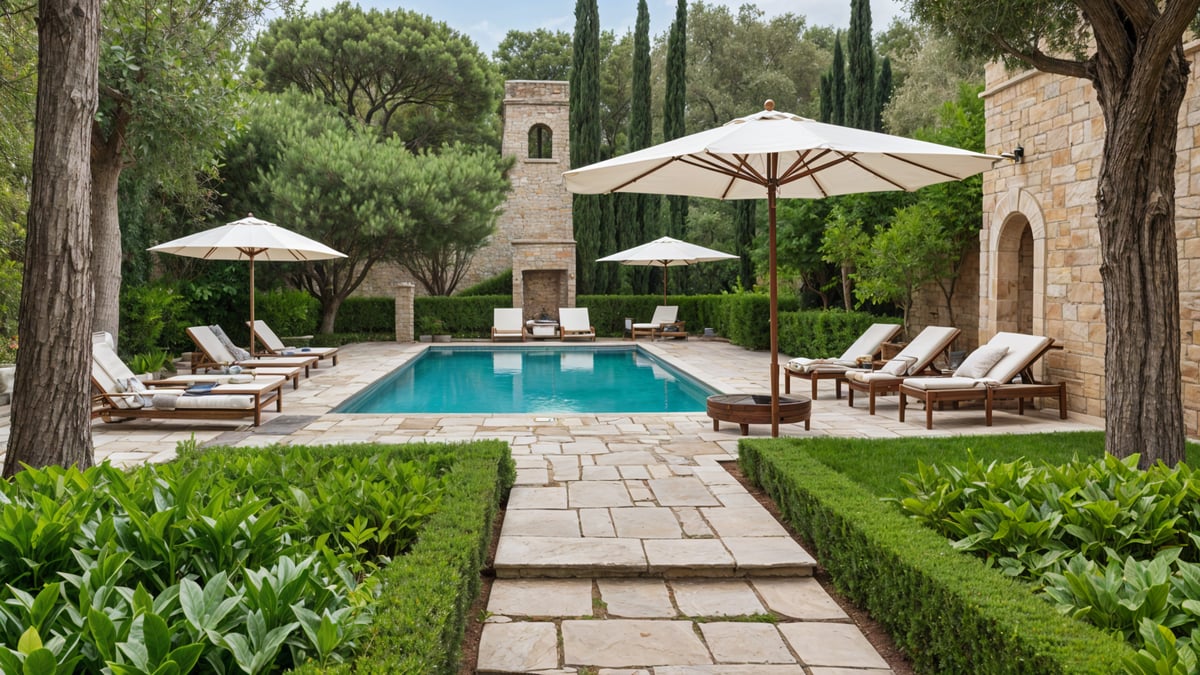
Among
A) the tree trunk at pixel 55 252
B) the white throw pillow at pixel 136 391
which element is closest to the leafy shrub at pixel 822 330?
the white throw pillow at pixel 136 391

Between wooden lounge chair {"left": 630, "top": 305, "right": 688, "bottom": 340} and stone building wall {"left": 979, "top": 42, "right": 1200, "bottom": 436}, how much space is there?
10053 mm

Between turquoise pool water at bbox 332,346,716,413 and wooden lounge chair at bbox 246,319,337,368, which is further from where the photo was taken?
wooden lounge chair at bbox 246,319,337,368

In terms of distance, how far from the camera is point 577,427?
764 centimetres

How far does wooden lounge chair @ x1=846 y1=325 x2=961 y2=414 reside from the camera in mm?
8203

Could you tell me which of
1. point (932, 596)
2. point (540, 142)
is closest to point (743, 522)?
point (932, 596)

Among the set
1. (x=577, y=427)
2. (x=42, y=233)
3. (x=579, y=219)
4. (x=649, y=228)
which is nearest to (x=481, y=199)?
(x=579, y=219)

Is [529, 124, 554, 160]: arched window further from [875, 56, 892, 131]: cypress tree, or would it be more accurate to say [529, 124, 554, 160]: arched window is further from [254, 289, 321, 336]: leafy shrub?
[254, 289, 321, 336]: leafy shrub

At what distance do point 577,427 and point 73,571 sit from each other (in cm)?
530

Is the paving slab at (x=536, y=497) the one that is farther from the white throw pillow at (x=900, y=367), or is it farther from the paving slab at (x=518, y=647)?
the white throw pillow at (x=900, y=367)

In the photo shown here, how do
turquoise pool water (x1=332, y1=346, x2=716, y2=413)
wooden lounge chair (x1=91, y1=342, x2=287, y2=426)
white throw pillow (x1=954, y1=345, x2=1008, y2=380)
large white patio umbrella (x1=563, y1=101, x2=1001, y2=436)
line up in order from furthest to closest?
turquoise pool water (x1=332, y1=346, x2=716, y2=413), white throw pillow (x1=954, y1=345, x2=1008, y2=380), wooden lounge chair (x1=91, y1=342, x2=287, y2=426), large white patio umbrella (x1=563, y1=101, x2=1001, y2=436)

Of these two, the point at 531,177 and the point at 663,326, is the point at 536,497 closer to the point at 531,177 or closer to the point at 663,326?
the point at 663,326

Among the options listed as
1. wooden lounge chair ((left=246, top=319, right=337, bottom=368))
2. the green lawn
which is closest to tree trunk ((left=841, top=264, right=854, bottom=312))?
the green lawn

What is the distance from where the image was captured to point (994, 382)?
296 inches

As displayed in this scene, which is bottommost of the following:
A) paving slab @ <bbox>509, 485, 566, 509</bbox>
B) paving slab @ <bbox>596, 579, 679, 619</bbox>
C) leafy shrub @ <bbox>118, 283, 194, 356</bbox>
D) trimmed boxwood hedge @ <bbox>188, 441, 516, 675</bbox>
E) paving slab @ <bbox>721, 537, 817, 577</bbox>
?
paving slab @ <bbox>596, 579, 679, 619</bbox>
